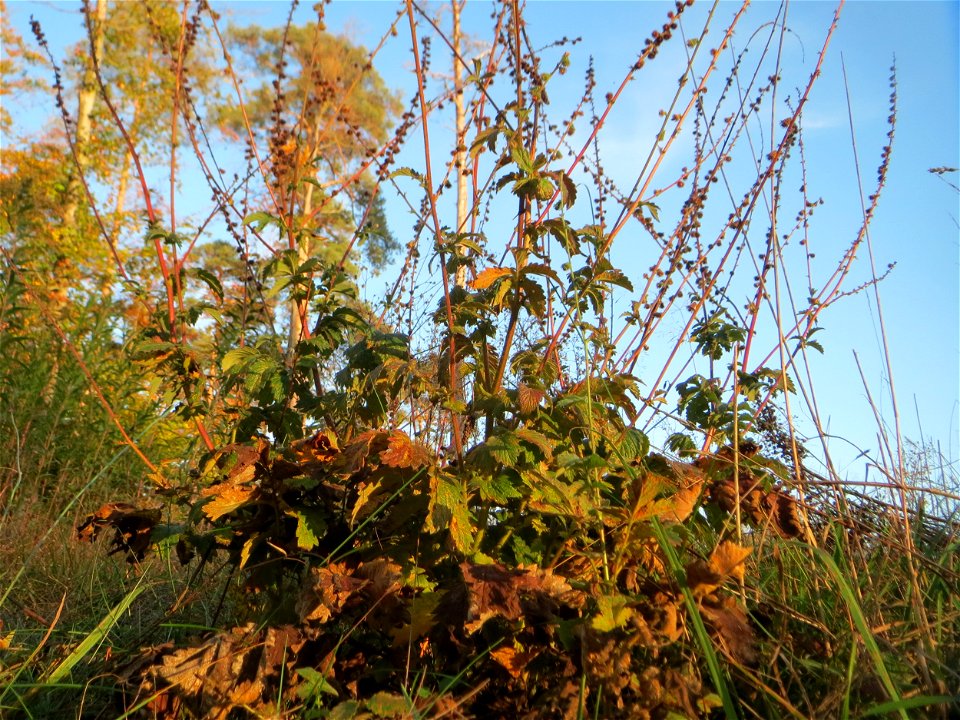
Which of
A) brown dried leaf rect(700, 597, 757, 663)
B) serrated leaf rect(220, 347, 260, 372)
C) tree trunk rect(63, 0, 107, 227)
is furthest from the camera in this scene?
tree trunk rect(63, 0, 107, 227)

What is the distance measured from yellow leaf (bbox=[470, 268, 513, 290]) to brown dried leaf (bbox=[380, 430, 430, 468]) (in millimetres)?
356

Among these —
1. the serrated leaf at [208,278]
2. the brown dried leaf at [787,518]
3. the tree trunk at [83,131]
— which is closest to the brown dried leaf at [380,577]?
the brown dried leaf at [787,518]

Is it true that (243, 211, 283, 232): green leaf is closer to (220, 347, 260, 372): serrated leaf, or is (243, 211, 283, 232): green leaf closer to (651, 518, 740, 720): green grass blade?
(220, 347, 260, 372): serrated leaf

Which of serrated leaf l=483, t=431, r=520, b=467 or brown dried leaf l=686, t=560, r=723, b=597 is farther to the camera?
serrated leaf l=483, t=431, r=520, b=467

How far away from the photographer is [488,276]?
1.53m

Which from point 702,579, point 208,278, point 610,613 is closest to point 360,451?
point 610,613

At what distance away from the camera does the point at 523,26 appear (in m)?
1.91

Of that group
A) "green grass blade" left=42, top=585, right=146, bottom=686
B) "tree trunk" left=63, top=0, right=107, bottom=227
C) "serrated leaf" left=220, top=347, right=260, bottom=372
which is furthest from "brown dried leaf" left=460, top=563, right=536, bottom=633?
"tree trunk" left=63, top=0, right=107, bottom=227

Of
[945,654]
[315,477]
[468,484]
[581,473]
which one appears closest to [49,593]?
[315,477]

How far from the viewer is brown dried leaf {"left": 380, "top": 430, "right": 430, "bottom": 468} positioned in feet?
4.64

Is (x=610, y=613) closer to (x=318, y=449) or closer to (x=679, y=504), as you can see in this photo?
(x=679, y=504)

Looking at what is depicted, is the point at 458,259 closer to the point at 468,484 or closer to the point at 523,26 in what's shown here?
the point at 468,484

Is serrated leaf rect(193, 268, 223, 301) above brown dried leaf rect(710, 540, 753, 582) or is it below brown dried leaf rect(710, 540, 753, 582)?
above

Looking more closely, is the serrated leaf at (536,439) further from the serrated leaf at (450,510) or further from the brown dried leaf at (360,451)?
the brown dried leaf at (360,451)
